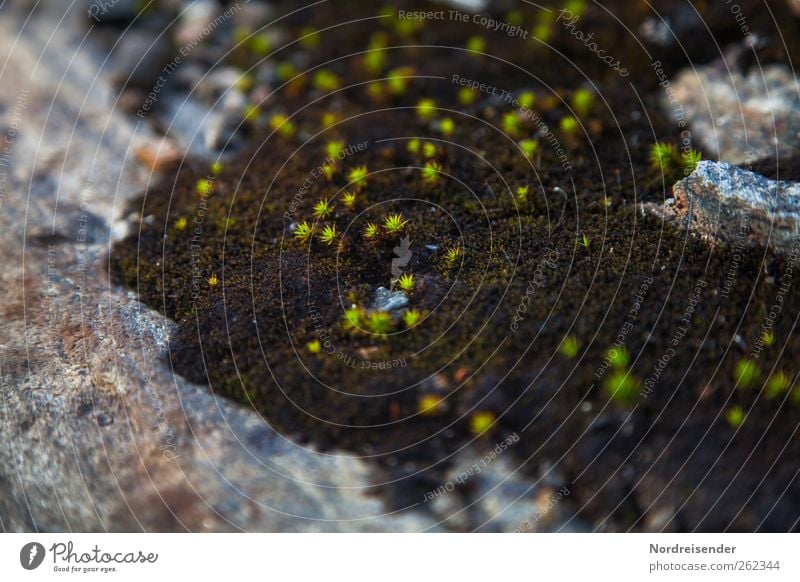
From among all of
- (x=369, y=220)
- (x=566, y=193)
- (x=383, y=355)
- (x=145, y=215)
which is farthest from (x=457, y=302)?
(x=145, y=215)

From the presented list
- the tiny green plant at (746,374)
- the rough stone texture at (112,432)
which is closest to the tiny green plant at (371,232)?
the rough stone texture at (112,432)

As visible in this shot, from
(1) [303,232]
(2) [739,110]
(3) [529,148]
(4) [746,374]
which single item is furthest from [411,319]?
(2) [739,110]

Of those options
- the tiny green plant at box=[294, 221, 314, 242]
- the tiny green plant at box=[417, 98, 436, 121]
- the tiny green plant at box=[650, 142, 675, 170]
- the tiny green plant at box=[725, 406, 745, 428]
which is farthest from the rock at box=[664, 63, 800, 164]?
the tiny green plant at box=[294, 221, 314, 242]

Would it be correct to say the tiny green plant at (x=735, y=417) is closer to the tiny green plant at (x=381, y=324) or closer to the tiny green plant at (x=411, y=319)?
the tiny green plant at (x=411, y=319)

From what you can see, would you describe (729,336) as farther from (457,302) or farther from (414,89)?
(414,89)

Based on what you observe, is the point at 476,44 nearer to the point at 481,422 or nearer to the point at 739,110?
the point at 739,110

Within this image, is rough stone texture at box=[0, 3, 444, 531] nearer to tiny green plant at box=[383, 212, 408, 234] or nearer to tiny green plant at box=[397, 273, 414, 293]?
tiny green plant at box=[397, 273, 414, 293]
